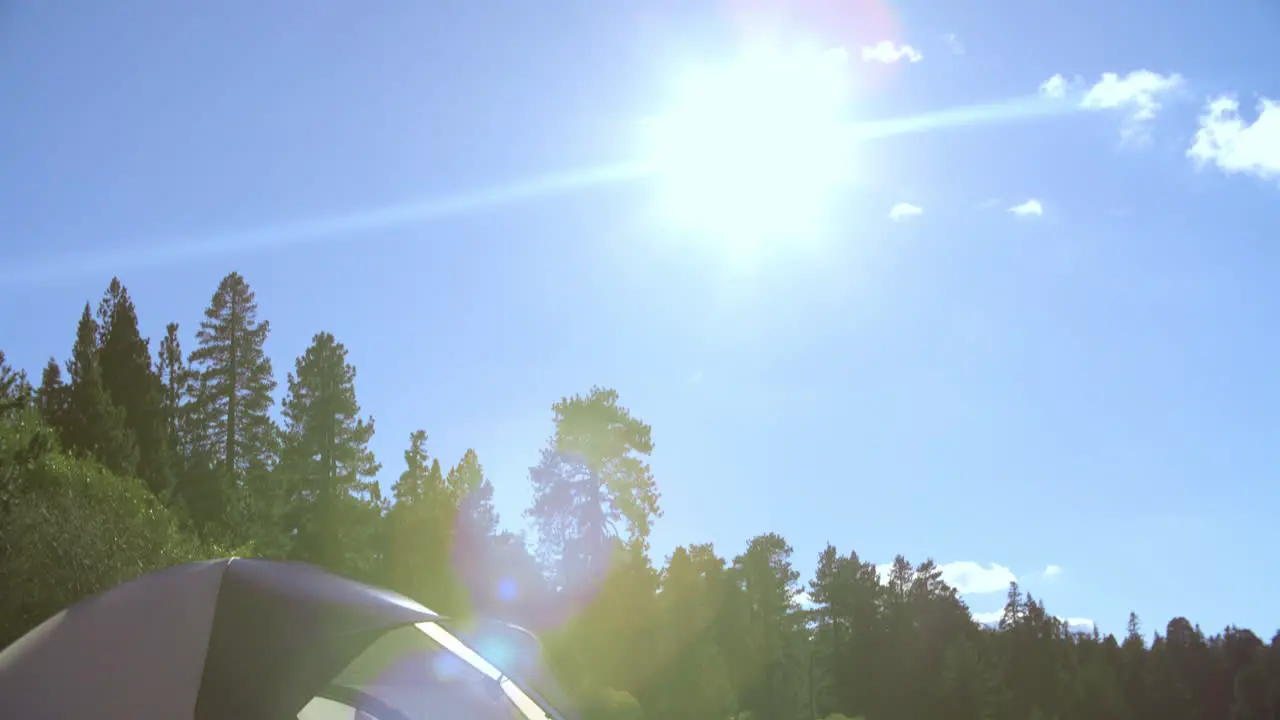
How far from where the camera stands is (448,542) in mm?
29812

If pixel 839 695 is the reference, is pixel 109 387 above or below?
above

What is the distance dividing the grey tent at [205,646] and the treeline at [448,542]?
12.5 metres

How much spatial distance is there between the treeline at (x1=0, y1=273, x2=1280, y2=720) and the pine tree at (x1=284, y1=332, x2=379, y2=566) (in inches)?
3.8

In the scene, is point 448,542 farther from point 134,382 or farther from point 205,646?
point 205,646

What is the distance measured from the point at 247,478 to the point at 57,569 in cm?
2911

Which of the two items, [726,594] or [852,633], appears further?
[852,633]

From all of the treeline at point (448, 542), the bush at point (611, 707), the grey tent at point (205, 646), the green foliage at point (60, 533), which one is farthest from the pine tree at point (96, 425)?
the grey tent at point (205, 646)

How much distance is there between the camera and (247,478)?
47.3 meters

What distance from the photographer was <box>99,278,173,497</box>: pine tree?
121 ft

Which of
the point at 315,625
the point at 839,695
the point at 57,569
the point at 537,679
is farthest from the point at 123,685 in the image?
the point at 839,695

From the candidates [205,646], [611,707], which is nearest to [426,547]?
[611,707]

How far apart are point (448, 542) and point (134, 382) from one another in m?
17.8

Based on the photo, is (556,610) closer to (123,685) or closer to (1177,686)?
(123,685)

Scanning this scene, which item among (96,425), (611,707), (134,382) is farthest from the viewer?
Answer: (134,382)
